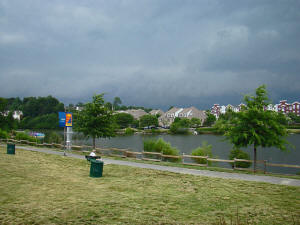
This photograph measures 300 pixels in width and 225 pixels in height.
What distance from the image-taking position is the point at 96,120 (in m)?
26.3

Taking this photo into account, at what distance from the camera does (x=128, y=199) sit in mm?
9094

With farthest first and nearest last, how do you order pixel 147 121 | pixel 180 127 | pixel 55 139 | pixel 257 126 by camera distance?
pixel 147 121
pixel 180 127
pixel 55 139
pixel 257 126

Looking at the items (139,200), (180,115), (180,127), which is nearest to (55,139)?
(139,200)

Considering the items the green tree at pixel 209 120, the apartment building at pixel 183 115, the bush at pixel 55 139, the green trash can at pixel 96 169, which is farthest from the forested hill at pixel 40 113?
the green trash can at pixel 96 169

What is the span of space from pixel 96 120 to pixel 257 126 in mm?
16239

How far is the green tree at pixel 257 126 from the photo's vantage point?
16.2 metres

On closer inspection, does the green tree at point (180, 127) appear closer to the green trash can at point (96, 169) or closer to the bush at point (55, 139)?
the bush at point (55, 139)

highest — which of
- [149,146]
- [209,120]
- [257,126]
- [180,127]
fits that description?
[209,120]

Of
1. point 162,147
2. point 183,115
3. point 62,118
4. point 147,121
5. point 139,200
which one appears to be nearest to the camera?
point 139,200

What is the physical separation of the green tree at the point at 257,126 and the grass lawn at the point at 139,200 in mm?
4853

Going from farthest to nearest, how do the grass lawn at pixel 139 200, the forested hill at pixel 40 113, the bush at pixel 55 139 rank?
the forested hill at pixel 40 113
the bush at pixel 55 139
the grass lawn at pixel 139 200

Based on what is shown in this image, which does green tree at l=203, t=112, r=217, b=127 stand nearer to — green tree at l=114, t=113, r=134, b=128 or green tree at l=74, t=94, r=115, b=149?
green tree at l=114, t=113, r=134, b=128

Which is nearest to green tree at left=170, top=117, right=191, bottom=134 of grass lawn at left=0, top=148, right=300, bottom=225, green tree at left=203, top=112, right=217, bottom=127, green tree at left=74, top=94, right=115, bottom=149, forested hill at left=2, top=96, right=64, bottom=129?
green tree at left=203, top=112, right=217, bottom=127

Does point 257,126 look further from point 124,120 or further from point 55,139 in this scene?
point 124,120
